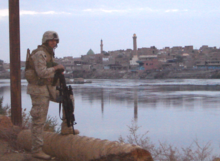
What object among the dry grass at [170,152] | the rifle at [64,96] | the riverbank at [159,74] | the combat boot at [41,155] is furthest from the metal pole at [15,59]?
the riverbank at [159,74]

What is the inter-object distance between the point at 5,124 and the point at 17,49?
1705 mm

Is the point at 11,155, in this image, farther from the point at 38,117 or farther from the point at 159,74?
the point at 159,74

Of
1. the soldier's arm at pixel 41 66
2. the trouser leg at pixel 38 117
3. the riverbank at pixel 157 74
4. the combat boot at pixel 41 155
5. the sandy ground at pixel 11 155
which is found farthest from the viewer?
the riverbank at pixel 157 74

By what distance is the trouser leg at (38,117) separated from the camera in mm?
4805

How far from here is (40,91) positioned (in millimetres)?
4781

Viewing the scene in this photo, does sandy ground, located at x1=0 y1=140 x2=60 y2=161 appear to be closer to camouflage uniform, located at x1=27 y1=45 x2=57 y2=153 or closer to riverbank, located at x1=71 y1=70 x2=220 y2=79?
camouflage uniform, located at x1=27 y1=45 x2=57 y2=153

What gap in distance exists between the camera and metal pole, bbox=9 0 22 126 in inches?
288

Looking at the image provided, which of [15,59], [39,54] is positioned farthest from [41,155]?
[15,59]

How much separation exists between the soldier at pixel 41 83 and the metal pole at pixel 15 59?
2575 millimetres

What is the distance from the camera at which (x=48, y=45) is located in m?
4.98

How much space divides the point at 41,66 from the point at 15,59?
301 centimetres

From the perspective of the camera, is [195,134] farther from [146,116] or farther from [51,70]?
[51,70]

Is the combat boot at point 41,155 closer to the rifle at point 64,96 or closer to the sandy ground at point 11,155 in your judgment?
the sandy ground at point 11,155

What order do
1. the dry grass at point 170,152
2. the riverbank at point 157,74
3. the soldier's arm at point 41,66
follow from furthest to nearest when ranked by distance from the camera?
the riverbank at point 157,74
the dry grass at point 170,152
the soldier's arm at point 41,66
